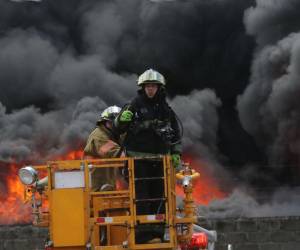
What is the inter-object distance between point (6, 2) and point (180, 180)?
7.08m

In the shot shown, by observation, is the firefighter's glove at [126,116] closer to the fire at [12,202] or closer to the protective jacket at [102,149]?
the protective jacket at [102,149]

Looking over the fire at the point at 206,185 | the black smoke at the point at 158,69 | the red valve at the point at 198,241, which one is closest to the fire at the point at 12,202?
the black smoke at the point at 158,69

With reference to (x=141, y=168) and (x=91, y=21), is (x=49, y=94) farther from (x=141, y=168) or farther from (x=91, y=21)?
(x=141, y=168)

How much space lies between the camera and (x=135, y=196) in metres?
7.66

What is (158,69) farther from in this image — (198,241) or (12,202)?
(198,241)

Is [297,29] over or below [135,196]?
over

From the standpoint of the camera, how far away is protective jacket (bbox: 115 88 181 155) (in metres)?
7.89

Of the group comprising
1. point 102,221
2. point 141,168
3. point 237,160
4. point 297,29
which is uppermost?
point 297,29

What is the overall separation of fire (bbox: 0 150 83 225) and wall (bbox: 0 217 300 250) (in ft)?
3.64

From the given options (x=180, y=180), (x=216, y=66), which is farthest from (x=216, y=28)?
(x=180, y=180)

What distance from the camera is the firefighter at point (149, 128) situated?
7766mm

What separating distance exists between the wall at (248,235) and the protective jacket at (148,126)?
5.25 meters

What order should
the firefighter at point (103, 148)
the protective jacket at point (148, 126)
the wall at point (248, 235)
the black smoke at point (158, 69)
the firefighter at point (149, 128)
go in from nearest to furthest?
the firefighter at point (149, 128) → the protective jacket at point (148, 126) → the firefighter at point (103, 148) → the wall at point (248, 235) → the black smoke at point (158, 69)

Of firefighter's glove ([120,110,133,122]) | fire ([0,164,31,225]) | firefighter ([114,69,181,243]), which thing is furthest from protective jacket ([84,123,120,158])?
fire ([0,164,31,225])
